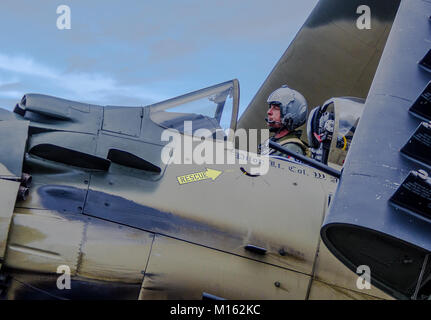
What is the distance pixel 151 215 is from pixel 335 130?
2.15 m

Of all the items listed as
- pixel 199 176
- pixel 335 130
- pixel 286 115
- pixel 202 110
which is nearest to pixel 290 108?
pixel 286 115

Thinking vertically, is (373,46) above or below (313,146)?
above

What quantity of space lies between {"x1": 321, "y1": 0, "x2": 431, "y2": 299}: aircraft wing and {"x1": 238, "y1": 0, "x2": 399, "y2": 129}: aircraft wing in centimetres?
577

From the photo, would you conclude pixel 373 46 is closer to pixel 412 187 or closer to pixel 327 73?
pixel 327 73

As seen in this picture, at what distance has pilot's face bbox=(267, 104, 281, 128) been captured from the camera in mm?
5886

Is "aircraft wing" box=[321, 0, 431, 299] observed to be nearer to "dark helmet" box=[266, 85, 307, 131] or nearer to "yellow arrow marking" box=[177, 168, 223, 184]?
"yellow arrow marking" box=[177, 168, 223, 184]

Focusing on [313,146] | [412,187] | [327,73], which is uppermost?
[327,73]

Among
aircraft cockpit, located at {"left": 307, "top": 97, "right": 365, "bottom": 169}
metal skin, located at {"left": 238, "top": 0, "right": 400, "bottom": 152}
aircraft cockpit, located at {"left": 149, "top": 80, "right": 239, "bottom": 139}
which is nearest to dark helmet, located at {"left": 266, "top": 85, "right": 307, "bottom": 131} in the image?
aircraft cockpit, located at {"left": 307, "top": 97, "right": 365, "bottom": 169}

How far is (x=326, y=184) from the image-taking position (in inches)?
174

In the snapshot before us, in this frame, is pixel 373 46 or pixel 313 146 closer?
pixel 313 146

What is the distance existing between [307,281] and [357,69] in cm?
652

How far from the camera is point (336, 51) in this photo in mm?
9719

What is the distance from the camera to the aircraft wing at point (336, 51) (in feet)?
31.1

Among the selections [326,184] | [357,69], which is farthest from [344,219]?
[357,69]
